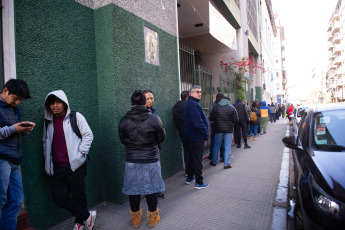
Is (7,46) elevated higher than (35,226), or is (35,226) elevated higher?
(7,46)

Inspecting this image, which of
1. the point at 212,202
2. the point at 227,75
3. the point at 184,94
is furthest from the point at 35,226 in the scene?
the point at 227,75

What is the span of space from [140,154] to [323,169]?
202 centimetres

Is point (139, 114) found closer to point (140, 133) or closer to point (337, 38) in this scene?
point (140, 133)

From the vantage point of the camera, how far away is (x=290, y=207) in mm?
3746

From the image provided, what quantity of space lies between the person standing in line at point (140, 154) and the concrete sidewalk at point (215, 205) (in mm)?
511

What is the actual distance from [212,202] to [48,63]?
320 cm

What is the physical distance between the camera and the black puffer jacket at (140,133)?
3080 millimetres

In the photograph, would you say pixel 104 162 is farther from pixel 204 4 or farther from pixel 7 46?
pixel 204 4

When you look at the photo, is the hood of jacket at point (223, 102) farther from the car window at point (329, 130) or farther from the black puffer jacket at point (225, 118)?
the car window at point (329, 130)

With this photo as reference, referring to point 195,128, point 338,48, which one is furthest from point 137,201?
point 338,48

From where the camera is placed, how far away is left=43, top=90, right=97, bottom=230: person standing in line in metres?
2.89

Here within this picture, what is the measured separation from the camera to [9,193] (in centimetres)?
241

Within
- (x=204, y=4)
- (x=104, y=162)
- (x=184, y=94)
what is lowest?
(x=104, y=162)

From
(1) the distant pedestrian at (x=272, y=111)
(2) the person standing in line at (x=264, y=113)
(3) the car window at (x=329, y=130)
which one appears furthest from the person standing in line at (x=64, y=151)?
(1) the distant pedestrian at (x=272, y=111)
